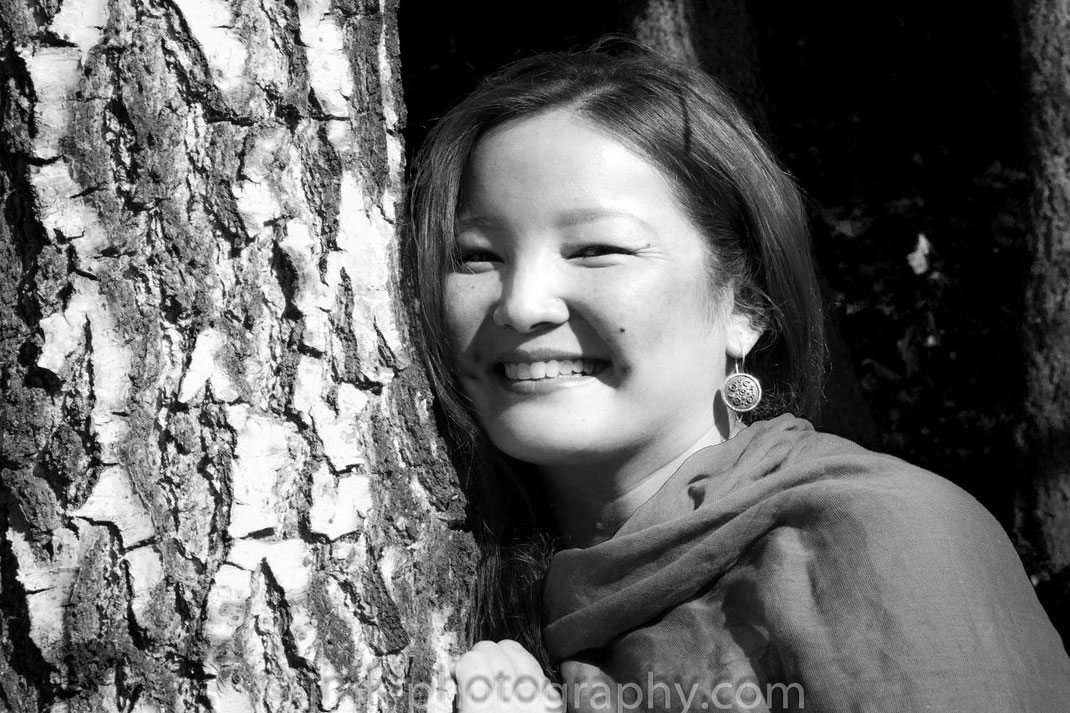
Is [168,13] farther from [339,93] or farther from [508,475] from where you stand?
[508,475]

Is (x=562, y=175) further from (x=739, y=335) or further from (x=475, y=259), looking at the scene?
(x=739, y=335)

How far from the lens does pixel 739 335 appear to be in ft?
6.33

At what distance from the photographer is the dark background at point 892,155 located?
3.21 metres

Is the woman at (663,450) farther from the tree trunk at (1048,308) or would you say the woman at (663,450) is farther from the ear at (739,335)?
the tree trunk at (1048,308)

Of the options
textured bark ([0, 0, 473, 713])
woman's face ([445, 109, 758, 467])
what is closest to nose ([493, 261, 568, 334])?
woman's face ([445, 109, 758, 467])

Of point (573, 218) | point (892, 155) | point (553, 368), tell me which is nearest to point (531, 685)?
point (553, 368)

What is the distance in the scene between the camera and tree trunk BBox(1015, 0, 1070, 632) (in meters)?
2.52

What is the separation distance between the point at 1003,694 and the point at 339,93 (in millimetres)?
1237

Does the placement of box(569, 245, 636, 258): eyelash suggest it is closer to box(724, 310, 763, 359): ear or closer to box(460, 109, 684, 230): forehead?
box(460, 109, 684, 230): forehead

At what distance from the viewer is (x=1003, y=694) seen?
138cm

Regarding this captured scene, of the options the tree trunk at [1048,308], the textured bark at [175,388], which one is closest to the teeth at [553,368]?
the textured bark at [175,388]

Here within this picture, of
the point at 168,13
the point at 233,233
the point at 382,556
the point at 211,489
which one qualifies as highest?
the point at 168,13

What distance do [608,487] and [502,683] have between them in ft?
1.45

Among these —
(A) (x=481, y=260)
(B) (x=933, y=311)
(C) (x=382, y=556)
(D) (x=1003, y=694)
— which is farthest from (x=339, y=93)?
(B) (x=933, y=311)
